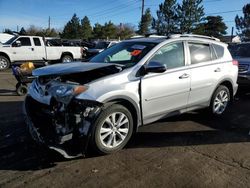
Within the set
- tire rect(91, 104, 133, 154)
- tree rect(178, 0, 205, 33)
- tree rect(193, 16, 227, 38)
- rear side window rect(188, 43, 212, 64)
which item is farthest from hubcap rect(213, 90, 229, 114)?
tree rect(193, 16, 227, 38)

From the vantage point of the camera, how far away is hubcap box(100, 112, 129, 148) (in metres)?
4.16

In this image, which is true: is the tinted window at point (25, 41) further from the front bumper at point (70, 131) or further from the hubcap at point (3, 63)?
the front bumper at point (70, 131)

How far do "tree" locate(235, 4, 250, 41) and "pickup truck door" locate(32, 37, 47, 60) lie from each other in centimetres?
4391

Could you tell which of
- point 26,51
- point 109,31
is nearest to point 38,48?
point 26,51

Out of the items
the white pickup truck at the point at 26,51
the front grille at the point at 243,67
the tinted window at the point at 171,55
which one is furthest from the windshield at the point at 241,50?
the white pickup truck at the point at 26,51

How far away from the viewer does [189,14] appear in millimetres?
48375

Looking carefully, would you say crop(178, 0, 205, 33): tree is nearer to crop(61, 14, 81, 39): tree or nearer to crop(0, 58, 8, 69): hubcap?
crop(61, 14, 81, 39): tree

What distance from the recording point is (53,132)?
395 cm

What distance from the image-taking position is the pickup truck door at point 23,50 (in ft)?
52.0

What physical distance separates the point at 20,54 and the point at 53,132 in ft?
43.7

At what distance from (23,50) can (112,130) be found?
43.8ft

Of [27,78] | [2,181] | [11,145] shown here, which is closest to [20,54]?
[27,78]

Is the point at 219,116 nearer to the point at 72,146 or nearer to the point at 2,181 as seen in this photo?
the point at 72,146

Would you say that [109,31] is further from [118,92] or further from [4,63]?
[118,92]
